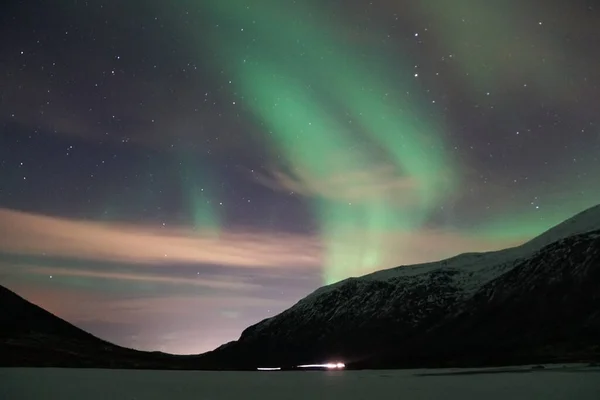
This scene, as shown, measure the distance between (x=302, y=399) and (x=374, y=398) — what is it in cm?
962

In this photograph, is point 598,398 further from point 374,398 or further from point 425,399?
point 374,398

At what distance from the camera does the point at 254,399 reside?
79.9 meters

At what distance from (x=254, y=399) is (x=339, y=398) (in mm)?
11826

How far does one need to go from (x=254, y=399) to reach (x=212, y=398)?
6.75 meters

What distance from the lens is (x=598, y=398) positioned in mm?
61281

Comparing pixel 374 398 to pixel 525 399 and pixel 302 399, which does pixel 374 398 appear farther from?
pixel 525 399

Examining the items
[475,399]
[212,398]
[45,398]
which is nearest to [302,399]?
[212,398]

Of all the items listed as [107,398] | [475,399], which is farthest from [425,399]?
[107,398]

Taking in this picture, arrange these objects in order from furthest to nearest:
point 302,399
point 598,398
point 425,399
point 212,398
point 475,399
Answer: point 212,398 → point 302,399 → point 425,399 → point 475,399 → point 598,398

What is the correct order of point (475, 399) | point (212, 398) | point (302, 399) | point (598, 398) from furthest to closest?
point (212, 398) → point (302, 399) → point (475, 399) → point (598, 398)

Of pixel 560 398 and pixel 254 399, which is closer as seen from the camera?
pixel 560 398

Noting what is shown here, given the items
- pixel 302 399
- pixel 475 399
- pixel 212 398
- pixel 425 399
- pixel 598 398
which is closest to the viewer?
pixel 598 398

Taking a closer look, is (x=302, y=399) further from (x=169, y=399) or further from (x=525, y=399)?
(x=525, y=399)

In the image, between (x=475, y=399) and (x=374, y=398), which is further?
(x=374, y=398)
